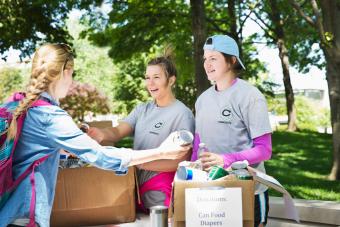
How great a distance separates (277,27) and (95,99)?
20760 millimetres

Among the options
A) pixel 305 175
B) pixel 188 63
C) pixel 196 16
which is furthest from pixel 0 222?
pixel 188 63

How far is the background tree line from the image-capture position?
7797 millimetres

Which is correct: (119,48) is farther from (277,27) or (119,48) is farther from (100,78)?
(100,78)

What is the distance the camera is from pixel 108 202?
2902mm

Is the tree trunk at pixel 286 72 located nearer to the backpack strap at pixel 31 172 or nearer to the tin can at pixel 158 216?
the tin can at pixel 158 216

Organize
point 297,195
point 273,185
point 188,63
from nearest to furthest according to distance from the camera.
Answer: point 273,185 < point 297,195 < point 188,63

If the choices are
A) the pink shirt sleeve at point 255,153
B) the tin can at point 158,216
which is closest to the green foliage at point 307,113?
the pink shirt sleeve at point 255,153

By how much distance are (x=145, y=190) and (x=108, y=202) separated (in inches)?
10.1

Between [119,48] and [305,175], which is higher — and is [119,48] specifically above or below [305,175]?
above

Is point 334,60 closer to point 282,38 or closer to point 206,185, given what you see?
point 206,185

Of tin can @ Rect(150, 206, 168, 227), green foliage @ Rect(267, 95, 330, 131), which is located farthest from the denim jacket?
green foliage @ Rect(267, 95, 330, 131)

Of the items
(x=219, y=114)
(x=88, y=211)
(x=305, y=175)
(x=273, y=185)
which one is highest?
(x=219, y=114)

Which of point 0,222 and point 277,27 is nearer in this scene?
point 0,222

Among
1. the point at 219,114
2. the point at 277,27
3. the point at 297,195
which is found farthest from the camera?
the point at 277,27
